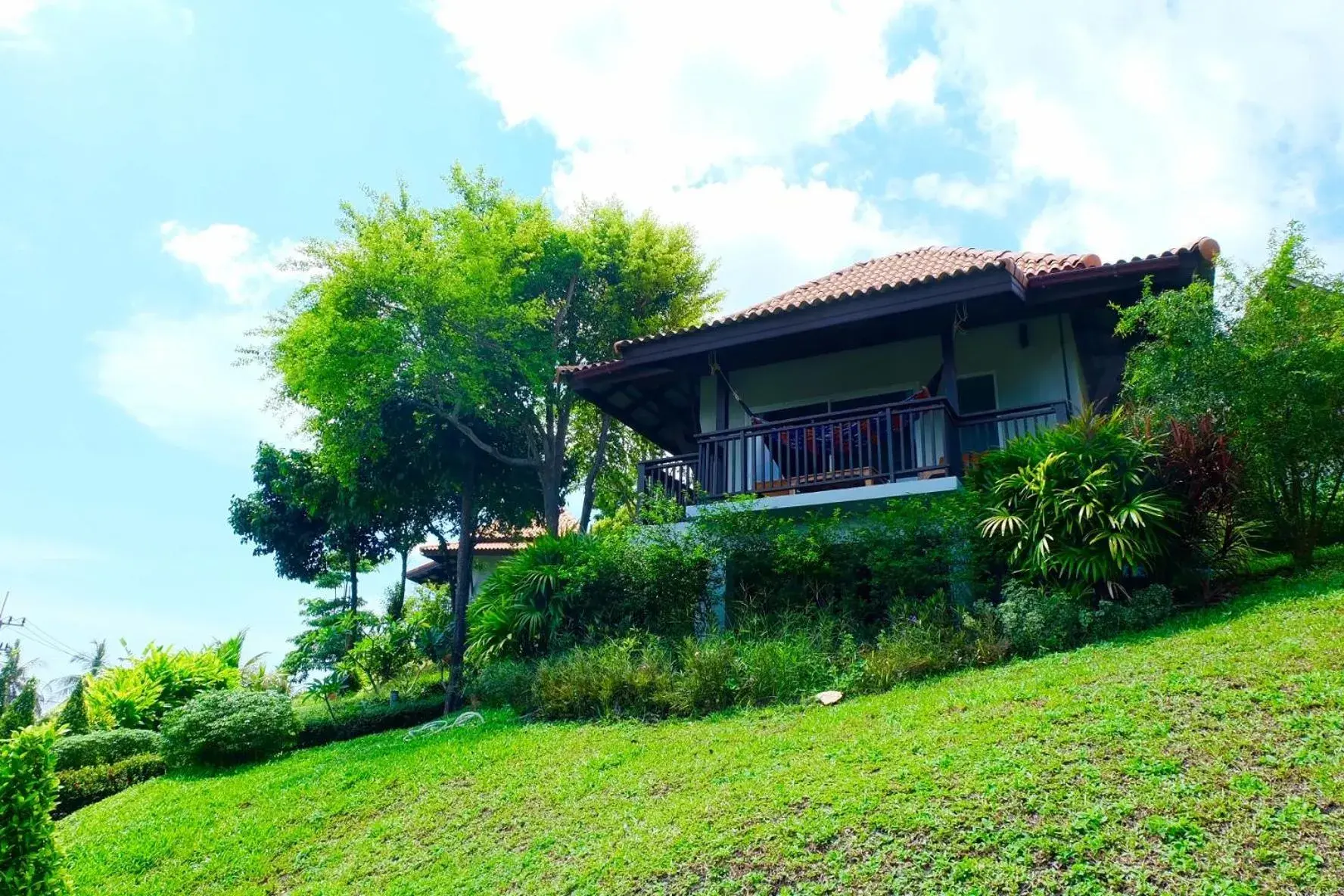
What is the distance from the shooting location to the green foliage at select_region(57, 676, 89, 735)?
13.7m

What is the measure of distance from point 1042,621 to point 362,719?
9585mm

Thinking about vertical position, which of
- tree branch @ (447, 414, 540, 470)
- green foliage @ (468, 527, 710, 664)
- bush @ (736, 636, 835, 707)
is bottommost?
bush @ (736, 636, 835, 707)

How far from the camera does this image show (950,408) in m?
11.5

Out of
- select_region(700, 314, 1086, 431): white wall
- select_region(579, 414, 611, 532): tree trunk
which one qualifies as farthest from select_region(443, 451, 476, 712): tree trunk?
select_region(700, 314, 1086, 431): white wall

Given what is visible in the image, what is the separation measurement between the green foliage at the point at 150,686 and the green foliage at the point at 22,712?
2.31ft

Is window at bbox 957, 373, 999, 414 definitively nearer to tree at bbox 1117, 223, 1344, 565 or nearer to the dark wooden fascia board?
the dark wooden fascia board

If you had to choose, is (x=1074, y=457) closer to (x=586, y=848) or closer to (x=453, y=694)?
(x=586, y=848)

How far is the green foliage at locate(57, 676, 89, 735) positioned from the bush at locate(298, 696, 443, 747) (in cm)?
305

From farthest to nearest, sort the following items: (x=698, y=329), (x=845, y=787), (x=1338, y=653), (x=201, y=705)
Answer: (x=698, y=329), (x=201, y=705), (x=1338, y=653), (x=845, y=787)

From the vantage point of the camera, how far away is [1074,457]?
9.66 meters

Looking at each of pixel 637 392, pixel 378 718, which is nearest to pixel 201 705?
pixel 378 718

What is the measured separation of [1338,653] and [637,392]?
1042 centimetres

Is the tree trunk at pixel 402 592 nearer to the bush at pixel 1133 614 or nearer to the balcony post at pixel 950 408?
the balcony post at pixel 950 408

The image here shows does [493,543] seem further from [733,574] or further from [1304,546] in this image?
[1304,546]
